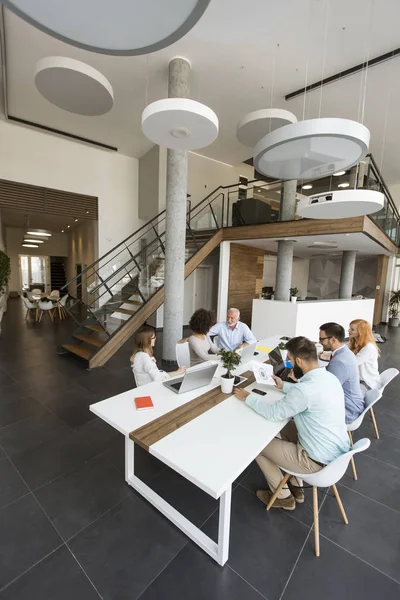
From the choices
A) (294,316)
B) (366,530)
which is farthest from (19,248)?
(366,530)

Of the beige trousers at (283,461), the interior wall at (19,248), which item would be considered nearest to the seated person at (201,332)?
the beige trousers at (283,461)

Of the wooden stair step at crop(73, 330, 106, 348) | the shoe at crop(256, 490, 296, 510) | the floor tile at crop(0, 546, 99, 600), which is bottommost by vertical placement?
the floor tile at crop(0, 546, 99, 600)

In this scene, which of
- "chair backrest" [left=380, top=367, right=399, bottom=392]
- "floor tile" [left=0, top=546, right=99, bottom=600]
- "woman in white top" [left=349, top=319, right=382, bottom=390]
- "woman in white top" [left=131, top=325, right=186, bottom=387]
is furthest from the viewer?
"woman in white top" [left=349, top=319, right=382, bottom=390]

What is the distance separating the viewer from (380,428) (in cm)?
338

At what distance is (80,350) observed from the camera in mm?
5418

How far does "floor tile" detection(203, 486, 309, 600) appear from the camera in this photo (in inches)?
64.3

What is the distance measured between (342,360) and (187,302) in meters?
7.10

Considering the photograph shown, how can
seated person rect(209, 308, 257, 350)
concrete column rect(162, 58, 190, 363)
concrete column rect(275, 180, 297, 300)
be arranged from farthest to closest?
concrete column rect(275, 180, 297, 300), concrete column rect(162, 58, 190, 363), seated person rect(209, 308, 257, 350)

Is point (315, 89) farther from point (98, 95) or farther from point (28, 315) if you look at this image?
point (28, 315)

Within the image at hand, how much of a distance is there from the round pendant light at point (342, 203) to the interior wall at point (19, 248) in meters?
16.1

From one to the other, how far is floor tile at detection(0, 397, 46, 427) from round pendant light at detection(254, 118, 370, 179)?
3898 mm

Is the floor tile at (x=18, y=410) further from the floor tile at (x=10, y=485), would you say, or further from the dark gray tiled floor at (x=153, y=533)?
the floor tile at (x=10, y=485)

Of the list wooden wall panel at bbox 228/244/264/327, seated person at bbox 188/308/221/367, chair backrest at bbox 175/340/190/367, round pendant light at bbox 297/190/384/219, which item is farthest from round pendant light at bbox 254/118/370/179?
wooden wall panel at bbox 228/244/264/327

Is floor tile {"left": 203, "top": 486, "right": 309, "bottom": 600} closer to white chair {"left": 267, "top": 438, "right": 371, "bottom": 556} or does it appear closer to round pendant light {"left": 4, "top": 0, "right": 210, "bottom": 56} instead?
white chair {"left": 267, "top": 438, "right": 371, "bottom": 556}
